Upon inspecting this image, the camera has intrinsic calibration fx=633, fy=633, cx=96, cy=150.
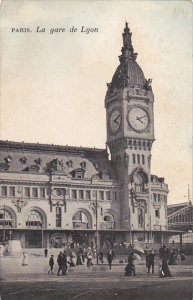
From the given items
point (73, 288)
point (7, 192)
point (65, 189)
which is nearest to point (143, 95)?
point (65, 189)

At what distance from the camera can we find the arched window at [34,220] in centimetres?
3828

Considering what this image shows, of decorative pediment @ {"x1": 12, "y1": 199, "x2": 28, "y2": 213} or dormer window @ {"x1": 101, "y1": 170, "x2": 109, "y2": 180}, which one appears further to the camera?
dormer window @ {"x1": 101, "y1": 170, "x2": 109, "y2": 180}

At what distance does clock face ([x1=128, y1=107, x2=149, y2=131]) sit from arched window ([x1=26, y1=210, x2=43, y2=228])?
26.9ft

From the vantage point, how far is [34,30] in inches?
660

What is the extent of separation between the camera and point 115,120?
4034 centimetres

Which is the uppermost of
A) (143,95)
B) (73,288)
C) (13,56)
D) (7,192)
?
(143,95)

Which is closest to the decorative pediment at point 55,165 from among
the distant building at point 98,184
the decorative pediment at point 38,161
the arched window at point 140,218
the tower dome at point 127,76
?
the distant building at point 98,184

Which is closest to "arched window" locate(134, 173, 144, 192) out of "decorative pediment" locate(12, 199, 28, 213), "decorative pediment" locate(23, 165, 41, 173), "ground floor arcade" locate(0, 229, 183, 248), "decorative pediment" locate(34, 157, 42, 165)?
"ground floor arcade" locate(0, 229, 183, 248)

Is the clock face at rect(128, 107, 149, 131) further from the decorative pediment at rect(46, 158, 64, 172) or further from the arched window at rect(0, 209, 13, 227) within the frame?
the arched window at rect(0, 209, 13, 227)

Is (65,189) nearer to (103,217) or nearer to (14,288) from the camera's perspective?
(103,217)

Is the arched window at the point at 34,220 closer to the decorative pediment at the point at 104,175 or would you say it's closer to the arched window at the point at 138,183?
→ the decorative pediment at the point at 104,175

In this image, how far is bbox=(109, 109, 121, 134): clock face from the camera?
3985 cm

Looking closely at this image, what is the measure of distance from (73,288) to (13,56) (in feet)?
21.0

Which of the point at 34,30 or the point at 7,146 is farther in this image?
the point at 7,146
